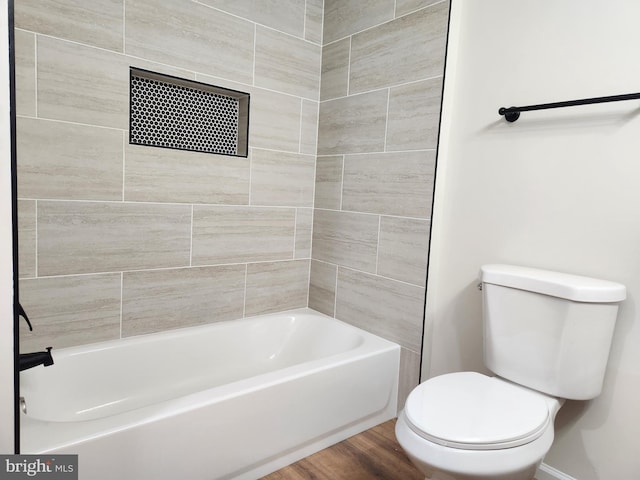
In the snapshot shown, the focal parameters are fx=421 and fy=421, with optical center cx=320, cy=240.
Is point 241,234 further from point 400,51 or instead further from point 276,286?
point 400,51

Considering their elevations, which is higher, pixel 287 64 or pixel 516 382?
pixel 287 64

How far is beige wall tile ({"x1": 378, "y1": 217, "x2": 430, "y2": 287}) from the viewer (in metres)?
2.01

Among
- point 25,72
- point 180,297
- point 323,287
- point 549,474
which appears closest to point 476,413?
point 549,474

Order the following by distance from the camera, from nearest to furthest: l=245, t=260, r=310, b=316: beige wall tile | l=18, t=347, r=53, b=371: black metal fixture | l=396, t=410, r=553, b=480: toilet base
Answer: l=18, t=347, r=53, b=371: black metal fixture < l=396, t=410, r=553, b=480: toilet base < l=245, t=260, r=310, b=316: beige wall tile

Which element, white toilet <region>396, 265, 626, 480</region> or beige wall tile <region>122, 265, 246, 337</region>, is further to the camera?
beige wall tile <region>122, 265, 246, 337</region>

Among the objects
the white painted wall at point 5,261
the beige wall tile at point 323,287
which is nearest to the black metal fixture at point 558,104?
the beige wall tile at point 323,287

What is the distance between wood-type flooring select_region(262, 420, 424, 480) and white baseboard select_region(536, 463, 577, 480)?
0.46 meters

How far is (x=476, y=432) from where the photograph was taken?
47.3 inches

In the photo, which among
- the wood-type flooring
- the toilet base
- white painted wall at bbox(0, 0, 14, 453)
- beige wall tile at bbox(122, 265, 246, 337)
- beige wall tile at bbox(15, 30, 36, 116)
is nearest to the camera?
white painted wall at bbox(0, 0, 14, 453)

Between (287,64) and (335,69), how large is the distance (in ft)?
0.91

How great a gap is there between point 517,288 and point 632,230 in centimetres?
41

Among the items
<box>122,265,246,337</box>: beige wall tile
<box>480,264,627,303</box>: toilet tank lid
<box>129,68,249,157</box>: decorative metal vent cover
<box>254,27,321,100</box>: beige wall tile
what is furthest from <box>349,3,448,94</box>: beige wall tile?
<box>122,265,246,337</box>: beige wall tile

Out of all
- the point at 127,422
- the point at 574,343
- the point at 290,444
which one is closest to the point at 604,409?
the point at 574,343

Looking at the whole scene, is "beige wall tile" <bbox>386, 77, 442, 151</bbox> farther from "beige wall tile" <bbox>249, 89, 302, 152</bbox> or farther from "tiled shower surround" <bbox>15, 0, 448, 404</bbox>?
Answer: "beige wall tile" <bbox>249, 89, 302, 152</bbox>
